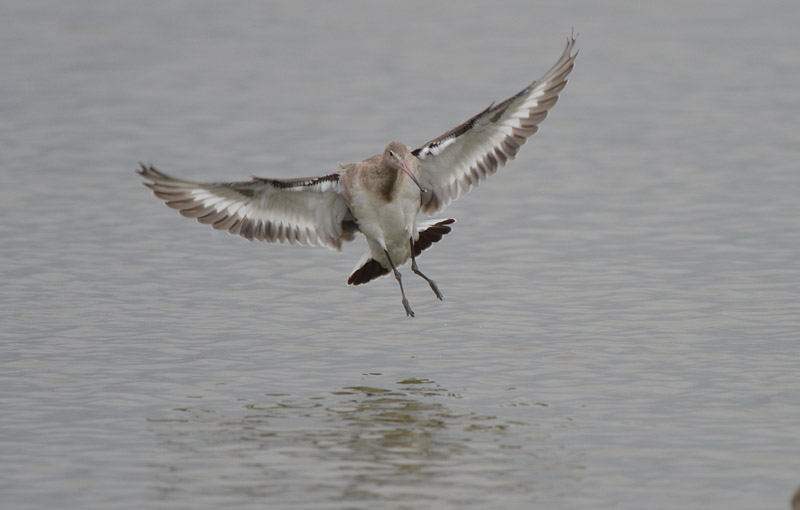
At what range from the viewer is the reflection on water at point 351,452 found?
7.44 metres

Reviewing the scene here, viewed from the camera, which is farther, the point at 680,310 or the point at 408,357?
the point at 680,310

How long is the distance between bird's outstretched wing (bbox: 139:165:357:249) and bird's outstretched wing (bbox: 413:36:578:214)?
0.75 m

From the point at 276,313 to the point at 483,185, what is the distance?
496 centimetres

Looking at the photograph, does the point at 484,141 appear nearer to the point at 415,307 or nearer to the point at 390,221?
the point at 390,221

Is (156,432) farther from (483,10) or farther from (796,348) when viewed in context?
(483,10)

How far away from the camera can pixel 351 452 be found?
8.03 metres

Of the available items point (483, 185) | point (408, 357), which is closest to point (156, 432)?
point (408, 357)

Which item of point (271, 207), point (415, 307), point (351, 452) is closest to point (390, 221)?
point (271, 207)

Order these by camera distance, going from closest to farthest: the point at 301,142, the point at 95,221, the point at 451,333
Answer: the point at 451,333 → the point at 95,221 → the point at 301,142

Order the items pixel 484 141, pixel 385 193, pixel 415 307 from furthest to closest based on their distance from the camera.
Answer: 1. pixel 415 307
2. pixel 484 141
3. pixel 385 193

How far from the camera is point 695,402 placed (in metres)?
8.77

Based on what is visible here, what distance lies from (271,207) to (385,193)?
35.7 inches

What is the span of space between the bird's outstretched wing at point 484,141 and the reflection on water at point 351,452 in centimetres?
215

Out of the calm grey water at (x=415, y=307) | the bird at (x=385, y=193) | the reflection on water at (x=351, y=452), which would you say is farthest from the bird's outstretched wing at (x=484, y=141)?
the reflection on water at (x=351, y=452)
